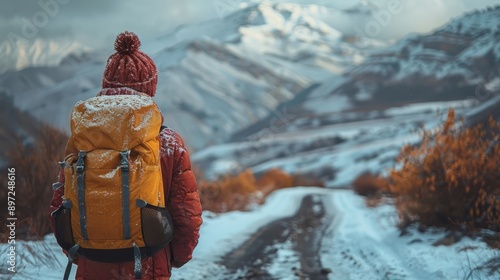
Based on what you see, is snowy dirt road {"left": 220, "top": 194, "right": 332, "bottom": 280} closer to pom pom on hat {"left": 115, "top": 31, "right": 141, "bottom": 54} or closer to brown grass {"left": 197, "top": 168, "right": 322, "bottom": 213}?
brown grass {"left": 197, "top": 168, "right": 322, "bottom": 213}

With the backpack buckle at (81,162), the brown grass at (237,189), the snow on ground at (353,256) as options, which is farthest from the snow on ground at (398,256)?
the brown grass at (237,189)

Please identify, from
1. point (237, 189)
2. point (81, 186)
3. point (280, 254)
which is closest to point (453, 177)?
point (280, 254)

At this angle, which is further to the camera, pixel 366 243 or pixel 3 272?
pixel 366 243

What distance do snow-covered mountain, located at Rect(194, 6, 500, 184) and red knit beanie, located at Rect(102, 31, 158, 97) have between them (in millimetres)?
56018

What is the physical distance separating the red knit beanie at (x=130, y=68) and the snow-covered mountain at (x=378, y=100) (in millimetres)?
56018

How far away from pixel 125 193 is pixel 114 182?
0.22 feet

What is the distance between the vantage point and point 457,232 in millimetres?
5613

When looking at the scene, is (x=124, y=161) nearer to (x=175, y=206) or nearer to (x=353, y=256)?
(x=175, y=206)

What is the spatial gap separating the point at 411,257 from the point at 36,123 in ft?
17.8

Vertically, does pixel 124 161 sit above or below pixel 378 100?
below

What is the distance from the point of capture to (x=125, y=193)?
192 centimetres

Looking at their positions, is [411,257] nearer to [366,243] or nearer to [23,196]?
[366,243]

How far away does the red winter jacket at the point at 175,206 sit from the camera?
2.15 meters

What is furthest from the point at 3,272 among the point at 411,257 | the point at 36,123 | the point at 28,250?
the point at 411,257
